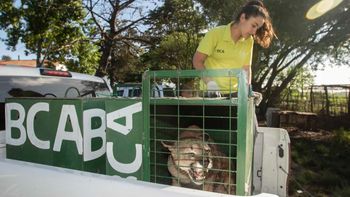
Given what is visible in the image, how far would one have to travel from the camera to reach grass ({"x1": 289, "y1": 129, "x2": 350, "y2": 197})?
19.9 ft

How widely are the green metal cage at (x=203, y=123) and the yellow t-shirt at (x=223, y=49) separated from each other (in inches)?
30.2

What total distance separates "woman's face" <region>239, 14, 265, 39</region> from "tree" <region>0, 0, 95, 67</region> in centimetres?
1395

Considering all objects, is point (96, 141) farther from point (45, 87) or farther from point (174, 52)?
point (174, 52)

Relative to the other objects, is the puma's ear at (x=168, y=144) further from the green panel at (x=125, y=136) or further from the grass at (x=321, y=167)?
the grass at (x=321, y=167)

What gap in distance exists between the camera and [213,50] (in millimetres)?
3078

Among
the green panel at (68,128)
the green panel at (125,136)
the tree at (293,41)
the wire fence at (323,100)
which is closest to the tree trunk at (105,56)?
the tree at (293,41)

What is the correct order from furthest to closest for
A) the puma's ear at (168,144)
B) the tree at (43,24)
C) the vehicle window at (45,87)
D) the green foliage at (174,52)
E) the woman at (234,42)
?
the green foliage at (174,52) → the tree at (43,24) → the vehicle window at (45,87) → the woman at (234,42) → the puma's ear at (168,144)

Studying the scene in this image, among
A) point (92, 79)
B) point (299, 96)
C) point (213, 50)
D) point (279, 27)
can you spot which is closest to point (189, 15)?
point (299, 96)

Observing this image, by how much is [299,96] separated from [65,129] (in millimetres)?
16014

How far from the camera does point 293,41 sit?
499 inches

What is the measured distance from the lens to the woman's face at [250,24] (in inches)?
114

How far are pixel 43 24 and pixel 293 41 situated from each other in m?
10.1

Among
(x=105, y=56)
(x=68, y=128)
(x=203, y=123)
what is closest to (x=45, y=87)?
(x=68, y=128)

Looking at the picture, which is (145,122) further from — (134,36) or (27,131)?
(134,36)
